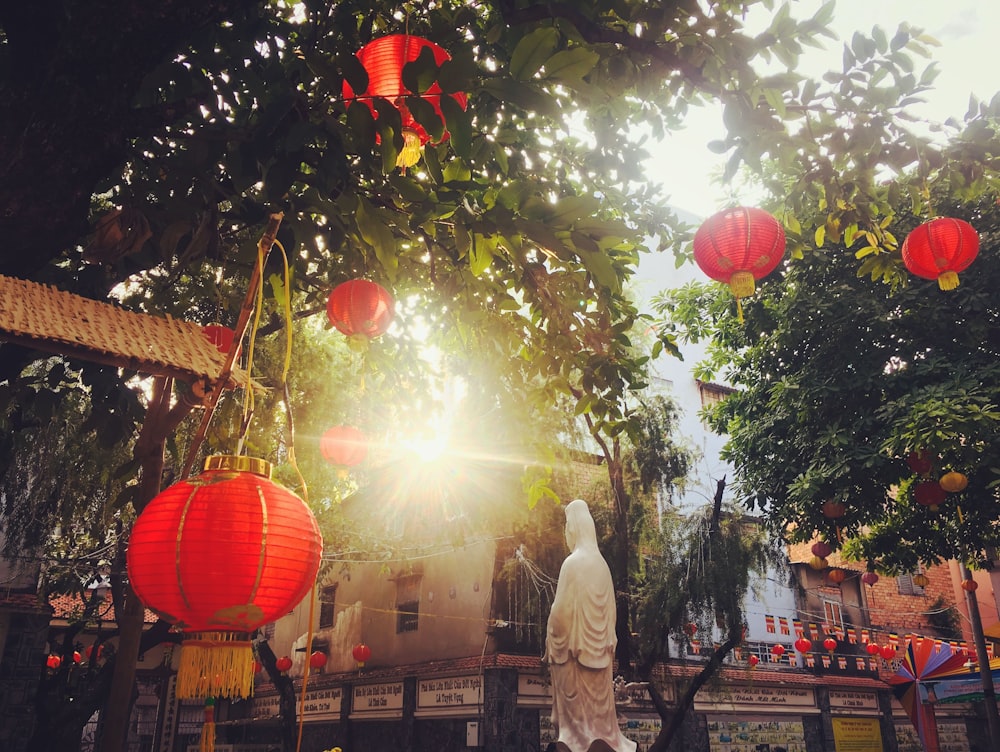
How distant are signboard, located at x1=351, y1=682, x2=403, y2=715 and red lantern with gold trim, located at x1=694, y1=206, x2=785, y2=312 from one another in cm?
1423

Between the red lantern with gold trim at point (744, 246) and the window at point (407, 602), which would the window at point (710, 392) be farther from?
the red lantern with gold trim at point (744, 246)

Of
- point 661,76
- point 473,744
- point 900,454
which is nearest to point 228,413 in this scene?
point 661,76

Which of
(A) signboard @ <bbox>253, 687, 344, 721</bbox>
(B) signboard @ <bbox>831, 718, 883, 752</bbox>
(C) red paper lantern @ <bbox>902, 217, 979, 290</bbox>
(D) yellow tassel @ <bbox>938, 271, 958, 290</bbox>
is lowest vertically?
(B) signboard @ <bbox>831, 718, 883, 752</bbox>

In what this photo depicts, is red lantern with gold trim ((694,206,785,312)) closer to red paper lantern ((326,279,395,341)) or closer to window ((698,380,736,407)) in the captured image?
red paper lantern ((326,279,395,341))

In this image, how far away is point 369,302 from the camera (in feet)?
15.5

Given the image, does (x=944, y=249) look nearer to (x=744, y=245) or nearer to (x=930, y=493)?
(x=744, y=245)

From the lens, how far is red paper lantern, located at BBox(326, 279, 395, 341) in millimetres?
4715

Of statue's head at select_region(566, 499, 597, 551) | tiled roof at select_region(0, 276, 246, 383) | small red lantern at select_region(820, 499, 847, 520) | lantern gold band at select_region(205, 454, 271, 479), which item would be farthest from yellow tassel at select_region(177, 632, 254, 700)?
small red lantern at select_region(820, 499, 847, 520)

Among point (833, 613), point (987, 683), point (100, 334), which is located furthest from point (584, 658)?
point (833, 613)

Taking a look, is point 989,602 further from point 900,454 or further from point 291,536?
point 291,536

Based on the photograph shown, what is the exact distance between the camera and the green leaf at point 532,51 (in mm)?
2385

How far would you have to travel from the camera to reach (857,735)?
18750 mm

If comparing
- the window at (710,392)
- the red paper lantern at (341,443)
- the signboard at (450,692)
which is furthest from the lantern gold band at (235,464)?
the window at (710,392)

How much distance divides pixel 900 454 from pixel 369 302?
27.4ft
